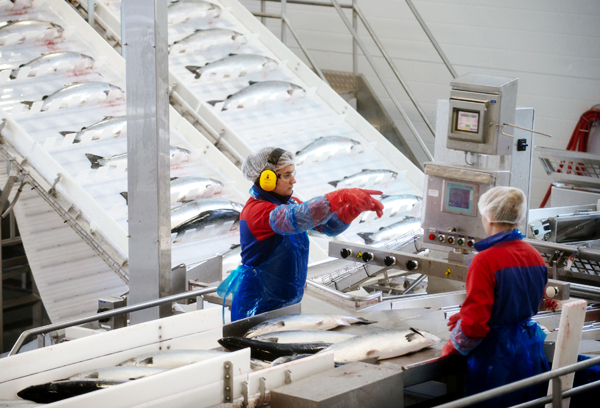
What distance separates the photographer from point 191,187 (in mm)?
5137

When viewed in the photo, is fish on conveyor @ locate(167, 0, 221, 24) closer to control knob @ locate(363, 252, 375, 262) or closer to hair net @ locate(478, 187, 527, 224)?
control knob @ locate(363, 252, 375, 262)

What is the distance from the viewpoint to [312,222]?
9.22 feet

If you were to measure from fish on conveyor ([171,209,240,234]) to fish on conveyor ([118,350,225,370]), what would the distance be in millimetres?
2427

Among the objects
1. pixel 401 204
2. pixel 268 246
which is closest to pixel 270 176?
pixel 268 246

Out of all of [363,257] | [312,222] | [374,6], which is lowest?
[363,257]

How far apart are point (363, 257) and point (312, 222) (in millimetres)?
892

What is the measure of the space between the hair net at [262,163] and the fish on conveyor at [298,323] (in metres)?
0.66

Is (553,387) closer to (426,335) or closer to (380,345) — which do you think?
(426,335)

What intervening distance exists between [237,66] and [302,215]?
13.5 ft

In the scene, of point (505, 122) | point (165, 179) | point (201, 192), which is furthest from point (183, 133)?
point (505, 122)

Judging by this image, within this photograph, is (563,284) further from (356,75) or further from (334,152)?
(356,75)

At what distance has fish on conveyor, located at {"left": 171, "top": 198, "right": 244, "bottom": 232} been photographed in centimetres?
486

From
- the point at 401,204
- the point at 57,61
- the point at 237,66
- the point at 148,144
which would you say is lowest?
the point at 401,204

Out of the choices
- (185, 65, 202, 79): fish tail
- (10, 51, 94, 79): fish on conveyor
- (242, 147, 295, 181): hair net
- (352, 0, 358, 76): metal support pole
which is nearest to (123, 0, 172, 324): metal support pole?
(242, 147, 295, 181): hair net
